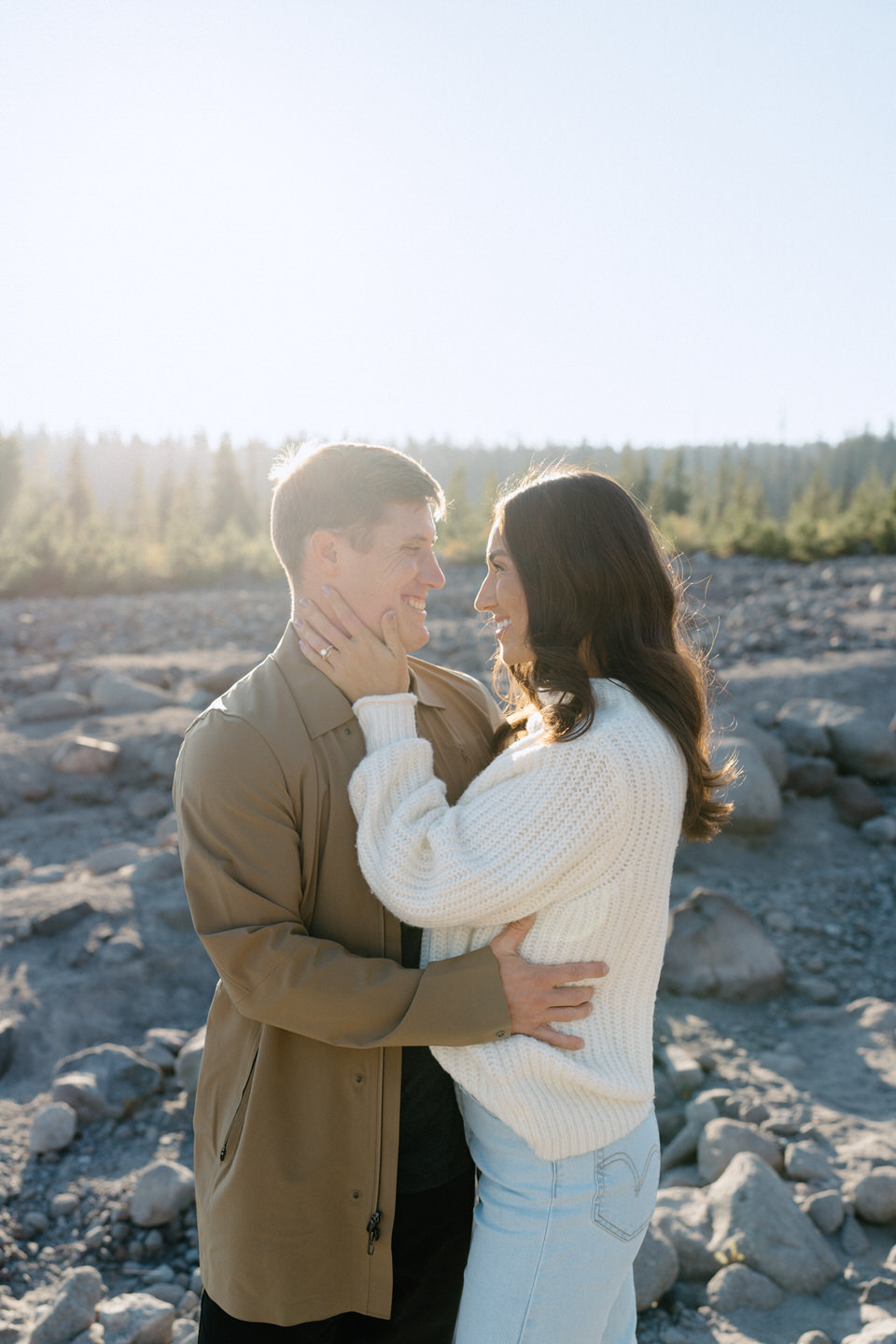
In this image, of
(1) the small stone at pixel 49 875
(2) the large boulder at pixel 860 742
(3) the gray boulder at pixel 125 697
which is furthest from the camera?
(3) the gray boulder at pixel 125 697

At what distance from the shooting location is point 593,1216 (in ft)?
A: 6.59

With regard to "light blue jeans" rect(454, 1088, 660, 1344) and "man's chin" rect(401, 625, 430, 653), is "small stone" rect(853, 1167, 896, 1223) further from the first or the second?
"man's chin" rect(401, 625, 430, 653)

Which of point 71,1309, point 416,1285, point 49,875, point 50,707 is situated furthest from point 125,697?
point 416,1285

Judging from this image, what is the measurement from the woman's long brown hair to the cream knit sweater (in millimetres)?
114


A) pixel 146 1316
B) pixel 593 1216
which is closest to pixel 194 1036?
pixel 146 1316

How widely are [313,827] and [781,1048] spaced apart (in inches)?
167

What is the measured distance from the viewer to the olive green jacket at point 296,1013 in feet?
6.62

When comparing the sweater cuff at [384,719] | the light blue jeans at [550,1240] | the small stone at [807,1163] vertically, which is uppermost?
the sweater cuff at [384,719]

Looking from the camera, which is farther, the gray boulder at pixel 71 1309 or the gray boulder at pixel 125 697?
the gray boulder at pixel 125 697

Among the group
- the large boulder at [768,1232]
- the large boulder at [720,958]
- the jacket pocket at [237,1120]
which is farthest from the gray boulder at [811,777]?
the jacket pocket at [237,1120]

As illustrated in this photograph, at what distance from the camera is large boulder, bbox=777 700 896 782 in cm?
873

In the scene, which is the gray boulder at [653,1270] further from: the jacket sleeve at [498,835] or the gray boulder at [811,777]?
the gray boulder at [811,777]

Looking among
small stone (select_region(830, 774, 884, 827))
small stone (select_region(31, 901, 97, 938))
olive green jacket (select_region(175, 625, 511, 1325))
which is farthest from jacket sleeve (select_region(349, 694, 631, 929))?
small stone (select_region(830, 774, 884, 827))

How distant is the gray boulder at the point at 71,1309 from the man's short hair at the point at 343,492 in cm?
271
